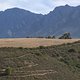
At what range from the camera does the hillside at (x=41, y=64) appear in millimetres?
54009

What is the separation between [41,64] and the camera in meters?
59.4

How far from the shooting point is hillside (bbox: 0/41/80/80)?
177 ft

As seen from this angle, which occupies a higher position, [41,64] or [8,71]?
[41,64]

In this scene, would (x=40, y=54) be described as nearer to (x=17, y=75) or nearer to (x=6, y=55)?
(x=6, y=55)

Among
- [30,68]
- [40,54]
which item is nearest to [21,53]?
[40,54]

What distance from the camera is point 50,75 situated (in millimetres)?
55438

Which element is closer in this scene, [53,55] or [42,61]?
[42,61]

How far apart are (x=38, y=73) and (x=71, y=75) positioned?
625 cm

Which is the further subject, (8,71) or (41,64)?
(41,64)

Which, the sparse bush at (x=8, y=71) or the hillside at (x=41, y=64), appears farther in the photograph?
the hillside at (x=41, y=64)

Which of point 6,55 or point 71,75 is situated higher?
point 6,55

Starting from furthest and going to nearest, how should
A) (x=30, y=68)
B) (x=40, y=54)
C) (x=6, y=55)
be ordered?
(x=40, y=54) < (x=6, y=55) < (x=30, y=68)

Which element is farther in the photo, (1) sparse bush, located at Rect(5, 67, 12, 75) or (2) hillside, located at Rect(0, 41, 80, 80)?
(2) hillside, located at Rect(0, 41, 80, 80)

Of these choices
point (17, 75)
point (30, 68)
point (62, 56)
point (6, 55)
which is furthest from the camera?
point (62, 56)
